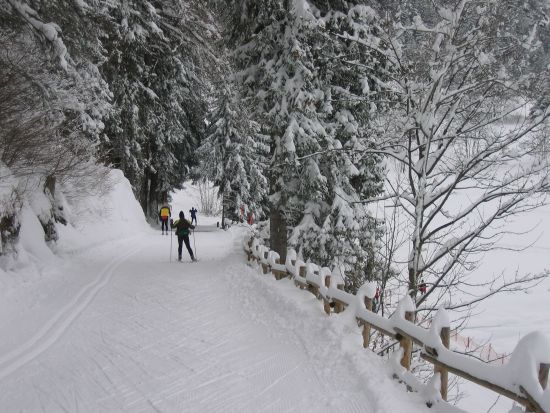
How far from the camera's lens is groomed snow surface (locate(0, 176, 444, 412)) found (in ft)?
14.9

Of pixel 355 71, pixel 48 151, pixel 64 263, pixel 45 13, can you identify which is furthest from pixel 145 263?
pixel 355 71

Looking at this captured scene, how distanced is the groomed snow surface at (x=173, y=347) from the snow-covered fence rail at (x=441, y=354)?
0.89ft

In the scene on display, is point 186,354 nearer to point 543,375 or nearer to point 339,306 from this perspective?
point 339,306

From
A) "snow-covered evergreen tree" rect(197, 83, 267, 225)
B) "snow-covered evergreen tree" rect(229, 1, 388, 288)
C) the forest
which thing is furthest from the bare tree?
"snow-covered evergreen tree" rect(197, 83, 267, 225)

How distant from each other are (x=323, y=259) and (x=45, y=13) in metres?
8.78

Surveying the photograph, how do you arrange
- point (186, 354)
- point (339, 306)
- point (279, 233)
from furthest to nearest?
point (279, 233)
point (339, 306)
point (186, 354)

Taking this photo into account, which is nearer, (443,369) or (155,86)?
(443,369)

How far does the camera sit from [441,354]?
4113mm

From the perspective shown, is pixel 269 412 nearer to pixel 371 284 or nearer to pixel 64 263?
pixel 371 284

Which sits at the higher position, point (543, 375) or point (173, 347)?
point (543, 375)

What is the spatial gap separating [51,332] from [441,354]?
575 centimetres

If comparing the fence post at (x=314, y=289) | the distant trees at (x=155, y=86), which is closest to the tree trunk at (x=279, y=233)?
the fence post at (x=314, y=289)

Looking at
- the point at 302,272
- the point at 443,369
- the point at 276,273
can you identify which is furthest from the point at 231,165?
the point at 443,369

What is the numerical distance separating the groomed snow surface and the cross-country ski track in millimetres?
19
